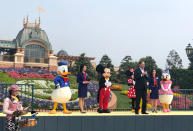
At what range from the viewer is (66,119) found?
5.96 metres

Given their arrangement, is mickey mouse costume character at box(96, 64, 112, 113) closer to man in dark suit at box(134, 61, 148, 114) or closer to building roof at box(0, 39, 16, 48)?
man in dark suit at box(134, 61, 148, 114)

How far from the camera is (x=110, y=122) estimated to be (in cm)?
618

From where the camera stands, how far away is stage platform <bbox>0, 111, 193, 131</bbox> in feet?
19.2

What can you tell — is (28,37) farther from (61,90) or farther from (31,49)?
(61,90)

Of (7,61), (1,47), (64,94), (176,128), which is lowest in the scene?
(176,128)

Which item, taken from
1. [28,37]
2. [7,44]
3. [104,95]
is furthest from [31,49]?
[104,95]

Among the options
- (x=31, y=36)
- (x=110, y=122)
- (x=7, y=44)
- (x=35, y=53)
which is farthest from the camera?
(x=31, y=36)

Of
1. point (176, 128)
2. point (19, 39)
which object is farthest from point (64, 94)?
point (19, 39)

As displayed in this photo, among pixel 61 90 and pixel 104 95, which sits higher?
pixel 61 90

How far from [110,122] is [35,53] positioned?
3759cm

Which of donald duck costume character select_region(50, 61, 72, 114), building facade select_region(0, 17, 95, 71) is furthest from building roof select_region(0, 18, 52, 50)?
donald duck costume character select_region(50, 61, 72, 114)

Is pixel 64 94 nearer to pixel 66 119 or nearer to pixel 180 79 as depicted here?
pixel 66 119

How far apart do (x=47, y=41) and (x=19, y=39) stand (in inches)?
204

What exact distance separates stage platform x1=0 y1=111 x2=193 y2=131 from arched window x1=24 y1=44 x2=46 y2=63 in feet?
118
